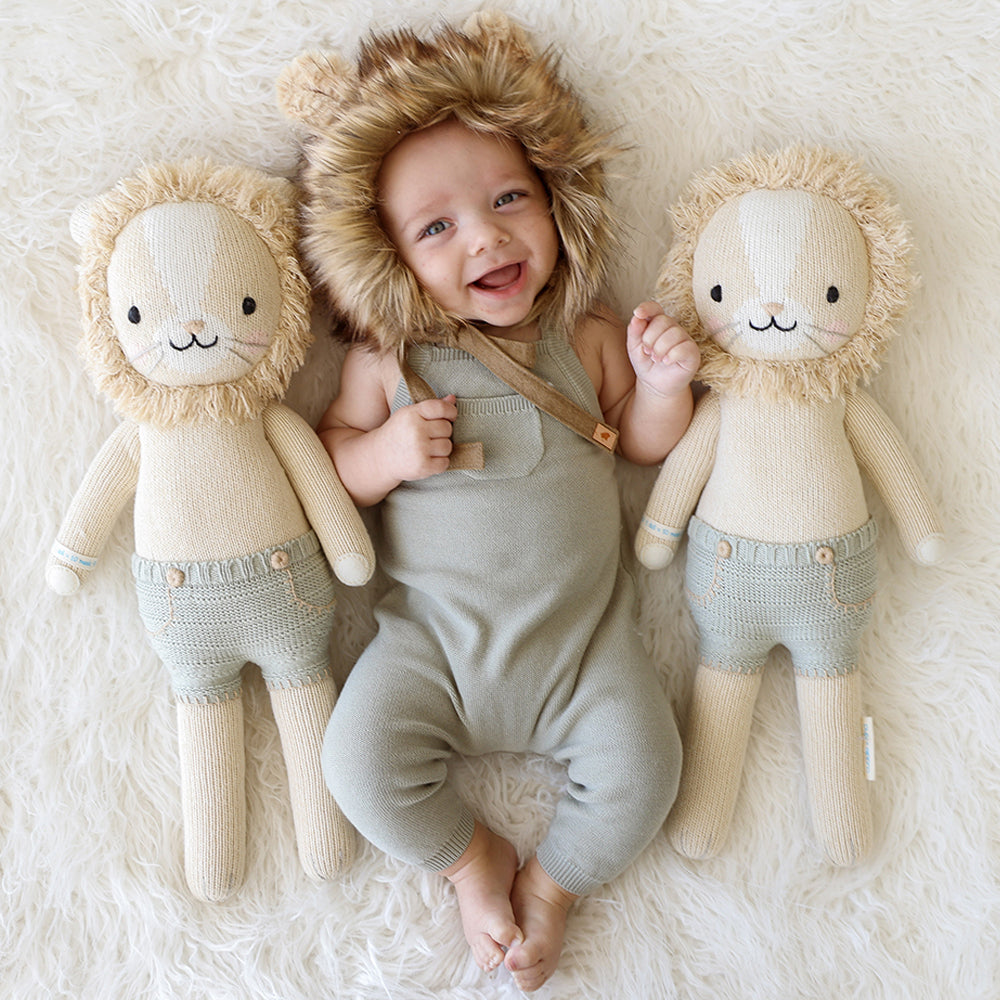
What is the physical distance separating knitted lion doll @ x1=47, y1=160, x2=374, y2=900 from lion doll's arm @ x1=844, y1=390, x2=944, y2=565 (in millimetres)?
705

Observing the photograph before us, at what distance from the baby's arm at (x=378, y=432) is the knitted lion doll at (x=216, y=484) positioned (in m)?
0.04

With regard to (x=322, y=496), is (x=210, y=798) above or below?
below

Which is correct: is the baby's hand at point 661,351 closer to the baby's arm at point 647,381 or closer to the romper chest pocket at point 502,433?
the baby's arm at point 647,381

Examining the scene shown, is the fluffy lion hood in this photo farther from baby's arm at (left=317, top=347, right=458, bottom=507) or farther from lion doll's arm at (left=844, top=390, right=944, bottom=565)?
baby's arm at (left=317, top=347, right=458, bottom=507)

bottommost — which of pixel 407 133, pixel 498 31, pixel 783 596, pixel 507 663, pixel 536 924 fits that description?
pixel 536 924

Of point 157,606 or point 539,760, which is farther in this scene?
point 539,760

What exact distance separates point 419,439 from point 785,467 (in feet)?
1.62

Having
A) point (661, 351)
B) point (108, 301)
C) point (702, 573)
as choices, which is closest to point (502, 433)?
point (661, 351)

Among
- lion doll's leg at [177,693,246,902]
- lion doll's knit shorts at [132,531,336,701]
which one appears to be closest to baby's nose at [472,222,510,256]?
lion doll's knit shorts at [132,531,336,701]

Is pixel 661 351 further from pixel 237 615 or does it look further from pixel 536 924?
pixel 536 924

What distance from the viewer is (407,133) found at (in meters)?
1.19

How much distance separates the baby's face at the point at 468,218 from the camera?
1180mm

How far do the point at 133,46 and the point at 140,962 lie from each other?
1.28m

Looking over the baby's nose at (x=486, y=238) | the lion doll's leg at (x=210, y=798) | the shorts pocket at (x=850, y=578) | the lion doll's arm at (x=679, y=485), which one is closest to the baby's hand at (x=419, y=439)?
the baby's nose at (x=486, y=238)
